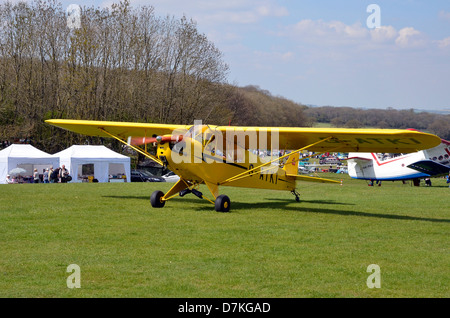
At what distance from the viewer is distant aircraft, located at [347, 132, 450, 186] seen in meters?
36.0

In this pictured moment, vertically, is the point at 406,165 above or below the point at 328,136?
below

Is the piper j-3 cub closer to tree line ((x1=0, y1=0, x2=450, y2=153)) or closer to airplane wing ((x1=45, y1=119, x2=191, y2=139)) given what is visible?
airplane wing ((x1=45, y1=119, x2=191, y2=139))

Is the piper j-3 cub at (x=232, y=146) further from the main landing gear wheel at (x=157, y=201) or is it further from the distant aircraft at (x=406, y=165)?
the distant aircraft at (x=406, y=165)

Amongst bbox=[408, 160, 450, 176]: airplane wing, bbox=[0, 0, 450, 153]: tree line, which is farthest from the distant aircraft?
bbox=[0, 0, 450, 153]: tree line

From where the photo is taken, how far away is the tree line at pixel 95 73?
47.9m

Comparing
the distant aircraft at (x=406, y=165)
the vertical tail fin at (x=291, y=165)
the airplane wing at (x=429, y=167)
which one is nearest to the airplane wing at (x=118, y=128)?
the vertical tail fin at (x=291, y=165)

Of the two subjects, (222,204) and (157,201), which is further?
(157,201)

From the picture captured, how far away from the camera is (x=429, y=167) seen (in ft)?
118

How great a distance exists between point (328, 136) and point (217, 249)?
6.44 m

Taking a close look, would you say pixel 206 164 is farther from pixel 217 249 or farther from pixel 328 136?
pixel 217 249

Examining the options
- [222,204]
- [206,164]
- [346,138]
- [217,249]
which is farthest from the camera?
[206,164]

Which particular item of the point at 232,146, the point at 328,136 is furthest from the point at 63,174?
the point at 328,136
